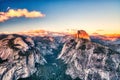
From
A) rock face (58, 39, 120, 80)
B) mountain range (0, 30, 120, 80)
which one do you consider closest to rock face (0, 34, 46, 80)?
mountain range (0, 30, 120, 80)

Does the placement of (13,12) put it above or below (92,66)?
above

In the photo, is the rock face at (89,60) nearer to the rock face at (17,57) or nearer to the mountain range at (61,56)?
the mountain range at (61,56)

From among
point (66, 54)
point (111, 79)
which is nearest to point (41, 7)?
point (66, 54)

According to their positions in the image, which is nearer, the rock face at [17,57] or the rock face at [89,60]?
the rock face at [89,60]

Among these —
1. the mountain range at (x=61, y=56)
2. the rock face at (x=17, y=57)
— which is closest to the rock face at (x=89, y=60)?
the mountain range at (x=61, y=56)

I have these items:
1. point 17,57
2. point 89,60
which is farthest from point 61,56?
point 17,57

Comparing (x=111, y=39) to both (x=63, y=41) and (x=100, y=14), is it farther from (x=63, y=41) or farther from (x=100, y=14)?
(x=63, y=41)

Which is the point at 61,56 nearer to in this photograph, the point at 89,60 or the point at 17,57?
the point at 89,60
